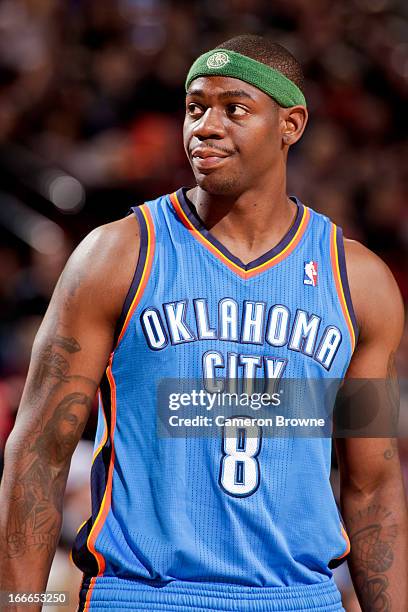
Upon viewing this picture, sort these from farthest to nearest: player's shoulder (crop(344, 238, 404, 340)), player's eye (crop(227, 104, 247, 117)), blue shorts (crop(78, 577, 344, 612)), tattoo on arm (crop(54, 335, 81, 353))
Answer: player's shoulder (crop(344, 238, 404, 340)) < player's eye (crop(227, 104, 247, 117)) < tattoo on arm (crop(54, 335, 81, 353)) < blue shorts (crop(78, 577, 344, 612))

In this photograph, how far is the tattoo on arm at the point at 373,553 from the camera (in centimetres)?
313

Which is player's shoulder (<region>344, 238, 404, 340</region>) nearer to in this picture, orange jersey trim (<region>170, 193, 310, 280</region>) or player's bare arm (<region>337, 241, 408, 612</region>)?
player's bare arm (<region>337, 241, 408, 612</region>)

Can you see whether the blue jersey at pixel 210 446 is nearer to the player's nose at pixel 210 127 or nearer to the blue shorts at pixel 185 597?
the blue shorts at pixel 185 597

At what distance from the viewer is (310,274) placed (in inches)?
121

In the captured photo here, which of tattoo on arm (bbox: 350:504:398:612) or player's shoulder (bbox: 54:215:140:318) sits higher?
player's shoulder (bbox: 54:215:140:318)

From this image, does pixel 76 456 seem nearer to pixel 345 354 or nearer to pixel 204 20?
pixel 345 354

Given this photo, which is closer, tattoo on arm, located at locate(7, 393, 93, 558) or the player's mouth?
tattoo on arm, located at locate(7, 393, 93, 558)

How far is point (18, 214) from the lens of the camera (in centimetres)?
729

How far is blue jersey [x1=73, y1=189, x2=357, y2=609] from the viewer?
2.79 metres

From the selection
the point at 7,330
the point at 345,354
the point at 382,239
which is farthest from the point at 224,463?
the point at 382,239

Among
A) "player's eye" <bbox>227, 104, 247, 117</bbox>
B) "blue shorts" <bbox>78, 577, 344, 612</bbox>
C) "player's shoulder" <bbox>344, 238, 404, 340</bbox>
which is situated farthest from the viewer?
"player's shoulder" <bbox>344, 238, 404, 340</bbox>

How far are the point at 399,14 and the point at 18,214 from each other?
Result: 500 centimetres

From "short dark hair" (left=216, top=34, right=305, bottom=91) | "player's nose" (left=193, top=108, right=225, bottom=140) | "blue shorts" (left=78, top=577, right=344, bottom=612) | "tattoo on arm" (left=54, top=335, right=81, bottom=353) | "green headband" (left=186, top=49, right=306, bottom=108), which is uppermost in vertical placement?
"short dark hair" (left=216, top=34, right=305, bottom=91)

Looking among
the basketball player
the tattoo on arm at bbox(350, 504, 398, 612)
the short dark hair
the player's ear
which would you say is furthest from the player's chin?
the tattoo on arm at bbox(350, 504, 398, 612)
